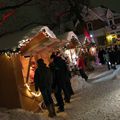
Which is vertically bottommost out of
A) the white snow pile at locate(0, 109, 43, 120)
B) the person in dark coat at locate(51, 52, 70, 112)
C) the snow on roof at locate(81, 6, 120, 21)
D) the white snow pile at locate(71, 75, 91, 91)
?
the white snow pile at locate(71, 75, 91, 91)

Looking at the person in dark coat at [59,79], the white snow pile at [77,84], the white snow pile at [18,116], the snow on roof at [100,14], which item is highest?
the snow on roof at [100,14]

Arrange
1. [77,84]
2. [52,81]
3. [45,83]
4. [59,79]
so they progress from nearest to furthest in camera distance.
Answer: [45,83] < [52,81] < [59,79] < [77,84]

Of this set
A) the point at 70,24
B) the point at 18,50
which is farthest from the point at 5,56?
the point at 70,24

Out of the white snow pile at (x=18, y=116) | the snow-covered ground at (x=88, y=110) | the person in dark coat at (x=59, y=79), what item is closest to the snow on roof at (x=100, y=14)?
the snow-covered ground at (x=88, y=110)

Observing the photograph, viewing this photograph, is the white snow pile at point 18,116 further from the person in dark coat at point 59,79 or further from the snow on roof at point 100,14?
the snow on roof at point 100,14

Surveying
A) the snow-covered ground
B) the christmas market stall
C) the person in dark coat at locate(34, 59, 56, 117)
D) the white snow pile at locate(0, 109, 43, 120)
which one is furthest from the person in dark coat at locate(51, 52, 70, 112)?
the white snow pile at locate(0, 109, 43, 120)

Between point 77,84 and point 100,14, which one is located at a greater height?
point 100,14

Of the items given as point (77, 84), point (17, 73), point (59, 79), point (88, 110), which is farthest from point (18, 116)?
point (77, 84)

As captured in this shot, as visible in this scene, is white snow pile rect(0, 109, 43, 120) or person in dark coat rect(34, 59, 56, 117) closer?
white snow pile rect(0, 109, 43, 120)

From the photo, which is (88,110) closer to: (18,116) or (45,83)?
(45,83)

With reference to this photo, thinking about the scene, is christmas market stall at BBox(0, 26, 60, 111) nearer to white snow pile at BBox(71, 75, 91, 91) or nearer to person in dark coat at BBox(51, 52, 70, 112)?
person in dark coat at BBox(51, 52, 70, 112)

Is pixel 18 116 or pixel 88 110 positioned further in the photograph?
pixel 88 110

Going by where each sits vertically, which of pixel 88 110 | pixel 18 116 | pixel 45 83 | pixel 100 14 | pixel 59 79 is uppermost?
pixel 100 14

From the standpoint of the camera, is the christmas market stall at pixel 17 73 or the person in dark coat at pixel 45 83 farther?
the christmas market stall at pixel 17 73
